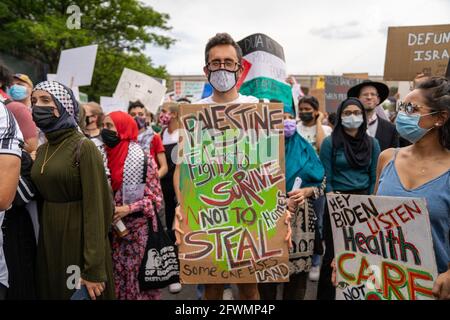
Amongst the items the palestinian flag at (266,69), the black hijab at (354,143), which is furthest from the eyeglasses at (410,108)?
the black hijab at (354,143)

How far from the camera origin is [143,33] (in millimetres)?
18156

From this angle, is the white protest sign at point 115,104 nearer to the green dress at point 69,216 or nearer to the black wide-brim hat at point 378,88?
the black wide-brim hat at point 378,88

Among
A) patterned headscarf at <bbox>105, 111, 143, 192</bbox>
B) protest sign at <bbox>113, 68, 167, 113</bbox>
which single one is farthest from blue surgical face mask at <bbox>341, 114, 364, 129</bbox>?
protest sign at <bbox>113, 68, 167, 113</bbox>

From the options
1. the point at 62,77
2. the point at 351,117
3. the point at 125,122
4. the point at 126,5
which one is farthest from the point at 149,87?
the point at 126,5

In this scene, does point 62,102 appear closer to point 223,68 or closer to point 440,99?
point 223,68

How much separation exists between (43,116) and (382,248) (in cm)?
188

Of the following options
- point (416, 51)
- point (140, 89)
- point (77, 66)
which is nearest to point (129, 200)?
point (77, 66)

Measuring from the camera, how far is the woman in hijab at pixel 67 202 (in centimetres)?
207

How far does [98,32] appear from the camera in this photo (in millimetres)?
17719

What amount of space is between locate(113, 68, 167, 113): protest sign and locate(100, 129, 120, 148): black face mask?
3859 mm

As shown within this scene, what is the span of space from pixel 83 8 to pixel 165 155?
15050 mm

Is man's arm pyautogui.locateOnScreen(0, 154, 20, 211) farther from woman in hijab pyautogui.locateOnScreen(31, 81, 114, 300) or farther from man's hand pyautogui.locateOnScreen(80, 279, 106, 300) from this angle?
man's hand pyautogui.locateOnScreen(80, 279, 106, 300)

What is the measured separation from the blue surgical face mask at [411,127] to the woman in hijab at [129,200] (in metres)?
1.81
